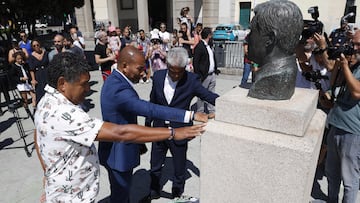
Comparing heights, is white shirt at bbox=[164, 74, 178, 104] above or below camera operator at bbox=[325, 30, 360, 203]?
above

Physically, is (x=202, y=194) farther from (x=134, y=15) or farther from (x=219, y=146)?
(x=134, y=15)

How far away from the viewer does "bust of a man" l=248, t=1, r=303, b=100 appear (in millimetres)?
1838

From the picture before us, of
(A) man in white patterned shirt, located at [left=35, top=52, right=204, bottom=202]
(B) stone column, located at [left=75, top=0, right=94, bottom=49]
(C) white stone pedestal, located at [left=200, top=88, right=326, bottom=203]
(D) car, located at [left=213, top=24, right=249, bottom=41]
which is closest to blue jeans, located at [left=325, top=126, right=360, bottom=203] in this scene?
(C) white stone pedestal, located at [left=200, top=88, right=326, bottom=203]

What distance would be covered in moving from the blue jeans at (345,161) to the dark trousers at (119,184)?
2.11 metres

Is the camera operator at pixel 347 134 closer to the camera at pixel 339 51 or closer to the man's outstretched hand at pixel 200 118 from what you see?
the camera at pixel 339 51

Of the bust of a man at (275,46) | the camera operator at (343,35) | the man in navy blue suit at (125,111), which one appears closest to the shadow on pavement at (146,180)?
the man in navy blue suit at (125,111)

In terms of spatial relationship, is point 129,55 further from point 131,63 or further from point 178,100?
point 178,100

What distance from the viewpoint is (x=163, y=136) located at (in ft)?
6.18

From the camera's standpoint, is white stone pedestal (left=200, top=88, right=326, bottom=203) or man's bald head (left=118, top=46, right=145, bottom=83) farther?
man's bald head (left=118, top=46, right=145, bottom=83)

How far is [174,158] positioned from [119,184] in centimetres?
77

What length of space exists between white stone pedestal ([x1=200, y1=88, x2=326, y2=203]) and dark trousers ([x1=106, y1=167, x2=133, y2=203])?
0.87m

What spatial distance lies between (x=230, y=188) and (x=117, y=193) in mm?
1219

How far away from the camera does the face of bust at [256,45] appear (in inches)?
77.3

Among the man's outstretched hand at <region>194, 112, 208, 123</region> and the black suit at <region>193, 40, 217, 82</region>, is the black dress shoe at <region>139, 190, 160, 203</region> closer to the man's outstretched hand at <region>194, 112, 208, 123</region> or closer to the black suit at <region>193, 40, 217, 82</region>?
the man's outstretched hand at <region>194, 112, 208, 123</region>
